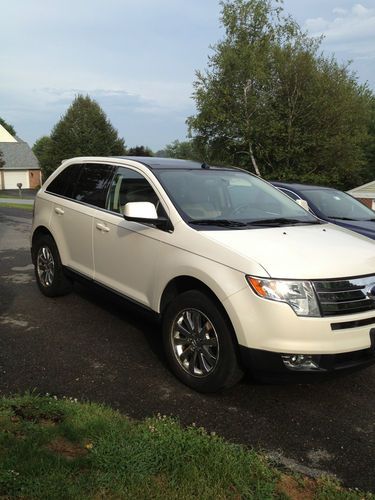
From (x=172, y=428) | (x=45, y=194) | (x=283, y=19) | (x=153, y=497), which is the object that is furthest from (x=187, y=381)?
(x=283, y=19)

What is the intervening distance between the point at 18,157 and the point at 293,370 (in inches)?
2744

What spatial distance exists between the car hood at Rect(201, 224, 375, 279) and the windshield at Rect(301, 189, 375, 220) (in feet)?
13.2

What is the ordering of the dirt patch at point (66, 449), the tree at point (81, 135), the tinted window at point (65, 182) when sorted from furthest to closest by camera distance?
1. the tree at point (81, 135)
2. the tinted window at point (65, 182)
3. the dirt patch at point (66, 449)

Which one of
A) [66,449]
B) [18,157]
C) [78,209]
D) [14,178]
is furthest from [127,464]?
[18,157]

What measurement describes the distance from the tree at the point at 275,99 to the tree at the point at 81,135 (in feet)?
89.0

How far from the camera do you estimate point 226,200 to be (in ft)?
15.0

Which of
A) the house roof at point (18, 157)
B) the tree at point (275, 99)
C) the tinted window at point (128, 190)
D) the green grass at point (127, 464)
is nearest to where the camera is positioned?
the green grass at point (127, 464)

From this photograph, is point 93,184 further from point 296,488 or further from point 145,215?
point 296,488

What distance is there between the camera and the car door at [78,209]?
5152mm

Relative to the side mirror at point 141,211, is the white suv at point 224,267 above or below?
below

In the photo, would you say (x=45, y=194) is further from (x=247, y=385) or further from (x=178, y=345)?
(x=247, y=385)

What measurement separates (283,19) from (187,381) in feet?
113

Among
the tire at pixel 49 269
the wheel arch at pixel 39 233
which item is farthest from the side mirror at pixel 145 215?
the wheel arch at pixel 39 233

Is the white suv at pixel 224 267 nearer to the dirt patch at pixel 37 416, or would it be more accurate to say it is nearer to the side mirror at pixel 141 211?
the side mirror at pixel 141 211
